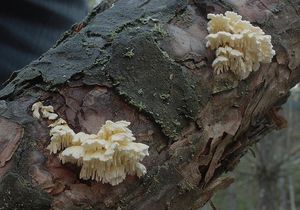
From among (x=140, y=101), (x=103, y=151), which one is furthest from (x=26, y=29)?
(x=103, y=151)

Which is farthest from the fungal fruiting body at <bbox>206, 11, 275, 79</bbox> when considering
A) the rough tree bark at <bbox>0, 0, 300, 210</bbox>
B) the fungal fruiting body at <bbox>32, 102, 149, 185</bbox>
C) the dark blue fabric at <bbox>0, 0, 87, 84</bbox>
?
the dark blue fabric at <bbox>0, 0, 87, 84</bbox>

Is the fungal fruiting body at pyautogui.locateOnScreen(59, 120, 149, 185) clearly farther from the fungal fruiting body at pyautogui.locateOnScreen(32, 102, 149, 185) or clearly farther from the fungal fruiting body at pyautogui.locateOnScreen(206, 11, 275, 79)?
the fungal fruiting body at pyautogui.locateOnScreen(206, 11, 275, 79)

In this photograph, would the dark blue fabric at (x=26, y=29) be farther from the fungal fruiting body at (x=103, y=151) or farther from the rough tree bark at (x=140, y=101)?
the fungal fruiting body at (x=103, y=151)

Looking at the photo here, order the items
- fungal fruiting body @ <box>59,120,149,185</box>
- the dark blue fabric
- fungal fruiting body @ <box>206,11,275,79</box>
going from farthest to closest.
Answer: the dark blue fabric < fungal fruiting body @ <box>206,11,275,79</box> < fungal fruiting body @ <box>59,120,149,185</box>

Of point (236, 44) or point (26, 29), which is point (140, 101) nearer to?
point (236, 44)

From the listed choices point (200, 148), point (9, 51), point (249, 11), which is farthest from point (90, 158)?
point (9, 51)

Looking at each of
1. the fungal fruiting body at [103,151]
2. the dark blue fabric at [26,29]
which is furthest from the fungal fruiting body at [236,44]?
the dark blue fabric at [26,29]
